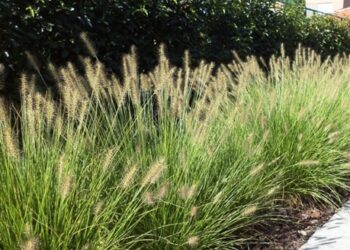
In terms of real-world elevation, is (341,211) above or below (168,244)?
below

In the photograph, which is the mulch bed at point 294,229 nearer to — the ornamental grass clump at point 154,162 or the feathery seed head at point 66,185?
the ornamental grass clump at point 154,162

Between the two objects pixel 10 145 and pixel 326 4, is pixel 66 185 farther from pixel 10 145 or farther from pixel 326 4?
pixel 326 4

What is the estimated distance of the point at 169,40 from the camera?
593 centimetres

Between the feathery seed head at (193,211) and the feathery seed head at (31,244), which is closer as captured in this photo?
the feathery seed head at (31,244)

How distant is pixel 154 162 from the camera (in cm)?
286

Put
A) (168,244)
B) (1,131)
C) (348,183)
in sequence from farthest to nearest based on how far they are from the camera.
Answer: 1. (348,183)
2. (168,244)
3. (1,131)

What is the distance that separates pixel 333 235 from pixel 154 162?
1.71 meters

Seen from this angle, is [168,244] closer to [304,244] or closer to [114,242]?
[114,242]

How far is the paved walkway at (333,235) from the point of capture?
3.59 m

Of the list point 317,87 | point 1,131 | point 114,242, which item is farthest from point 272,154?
point 1,131

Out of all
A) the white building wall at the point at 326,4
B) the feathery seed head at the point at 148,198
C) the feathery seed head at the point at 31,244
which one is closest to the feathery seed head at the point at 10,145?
the feathery seed head at the point at 31,244

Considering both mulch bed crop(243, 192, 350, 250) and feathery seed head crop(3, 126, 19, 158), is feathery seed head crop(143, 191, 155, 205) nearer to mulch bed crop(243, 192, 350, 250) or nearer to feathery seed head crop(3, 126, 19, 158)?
feathery seed head crop(3, 126, 19, 158)

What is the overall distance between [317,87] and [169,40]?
1.83 metres

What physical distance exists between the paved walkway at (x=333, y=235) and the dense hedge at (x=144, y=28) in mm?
2469
